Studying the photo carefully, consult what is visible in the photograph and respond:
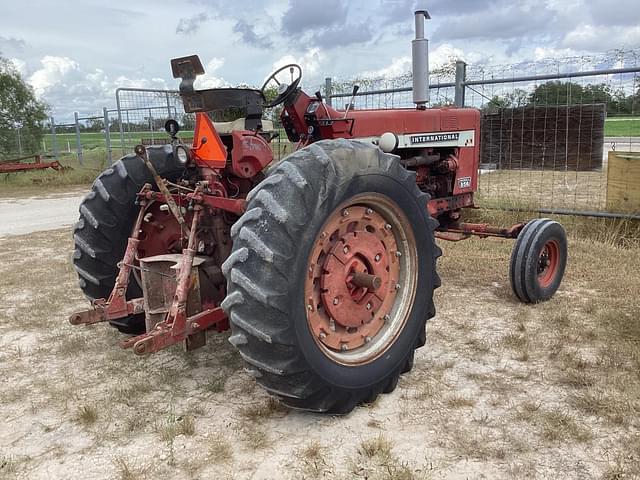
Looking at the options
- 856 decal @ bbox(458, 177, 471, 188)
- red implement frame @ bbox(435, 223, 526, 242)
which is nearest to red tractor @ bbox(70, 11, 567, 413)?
red implement frame @ bbox(435, 223, 526, 242)

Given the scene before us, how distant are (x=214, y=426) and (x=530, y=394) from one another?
1770 millimetres

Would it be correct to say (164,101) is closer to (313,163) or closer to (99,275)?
(99,275)

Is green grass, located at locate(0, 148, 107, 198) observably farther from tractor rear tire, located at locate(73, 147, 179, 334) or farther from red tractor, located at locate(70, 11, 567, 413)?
red tractor, located at locate(70, 11, 567, 413)

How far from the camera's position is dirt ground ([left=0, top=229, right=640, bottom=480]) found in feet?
8.67

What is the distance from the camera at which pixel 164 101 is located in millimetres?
13695

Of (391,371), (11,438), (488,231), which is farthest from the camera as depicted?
(488,231)

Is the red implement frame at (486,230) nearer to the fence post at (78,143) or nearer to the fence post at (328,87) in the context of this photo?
the fence post at (328,87)

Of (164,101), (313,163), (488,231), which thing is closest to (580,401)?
(313,163)

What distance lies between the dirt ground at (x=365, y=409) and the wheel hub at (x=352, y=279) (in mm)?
440

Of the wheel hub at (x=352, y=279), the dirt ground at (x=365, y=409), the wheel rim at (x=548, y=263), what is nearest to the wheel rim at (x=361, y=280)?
the wheel hub at (x=352, y=279)

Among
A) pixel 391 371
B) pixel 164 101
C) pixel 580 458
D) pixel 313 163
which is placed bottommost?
pixel 580 458

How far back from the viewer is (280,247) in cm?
262

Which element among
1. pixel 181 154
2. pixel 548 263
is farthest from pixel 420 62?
pixel 181 154

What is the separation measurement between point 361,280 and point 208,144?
124 cm
